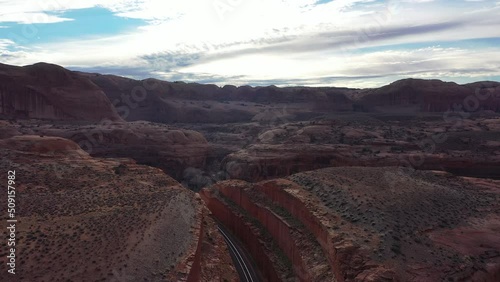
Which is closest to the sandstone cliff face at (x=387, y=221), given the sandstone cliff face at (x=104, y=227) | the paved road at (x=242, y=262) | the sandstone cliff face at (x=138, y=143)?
the paved road at (x=242, y=262)

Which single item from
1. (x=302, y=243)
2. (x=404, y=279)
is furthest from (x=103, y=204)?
(x=404, y=279)

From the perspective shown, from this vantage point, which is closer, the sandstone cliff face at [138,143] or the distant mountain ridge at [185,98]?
the sandstone cliff face at [138,143]

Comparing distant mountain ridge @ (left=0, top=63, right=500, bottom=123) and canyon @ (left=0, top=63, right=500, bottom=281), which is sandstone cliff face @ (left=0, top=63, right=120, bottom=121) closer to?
distant mountain ridge @ (left=0, top=63, right=500, bottom=123)

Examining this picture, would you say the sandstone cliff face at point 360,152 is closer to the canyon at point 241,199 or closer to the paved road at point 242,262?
the canyon at point 241,199

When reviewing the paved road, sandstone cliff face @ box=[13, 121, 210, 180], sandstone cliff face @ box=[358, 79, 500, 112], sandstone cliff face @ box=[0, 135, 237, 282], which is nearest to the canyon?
sandstone cliff face @ box=[0, 135, 237, 282]

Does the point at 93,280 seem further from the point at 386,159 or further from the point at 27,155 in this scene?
the point at 386,159

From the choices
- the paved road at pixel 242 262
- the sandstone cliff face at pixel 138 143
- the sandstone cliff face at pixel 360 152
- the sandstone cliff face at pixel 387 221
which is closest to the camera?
the sandstone cliff face at pixel 387 221

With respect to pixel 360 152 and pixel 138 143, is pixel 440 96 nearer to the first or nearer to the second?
pixel 360 152
